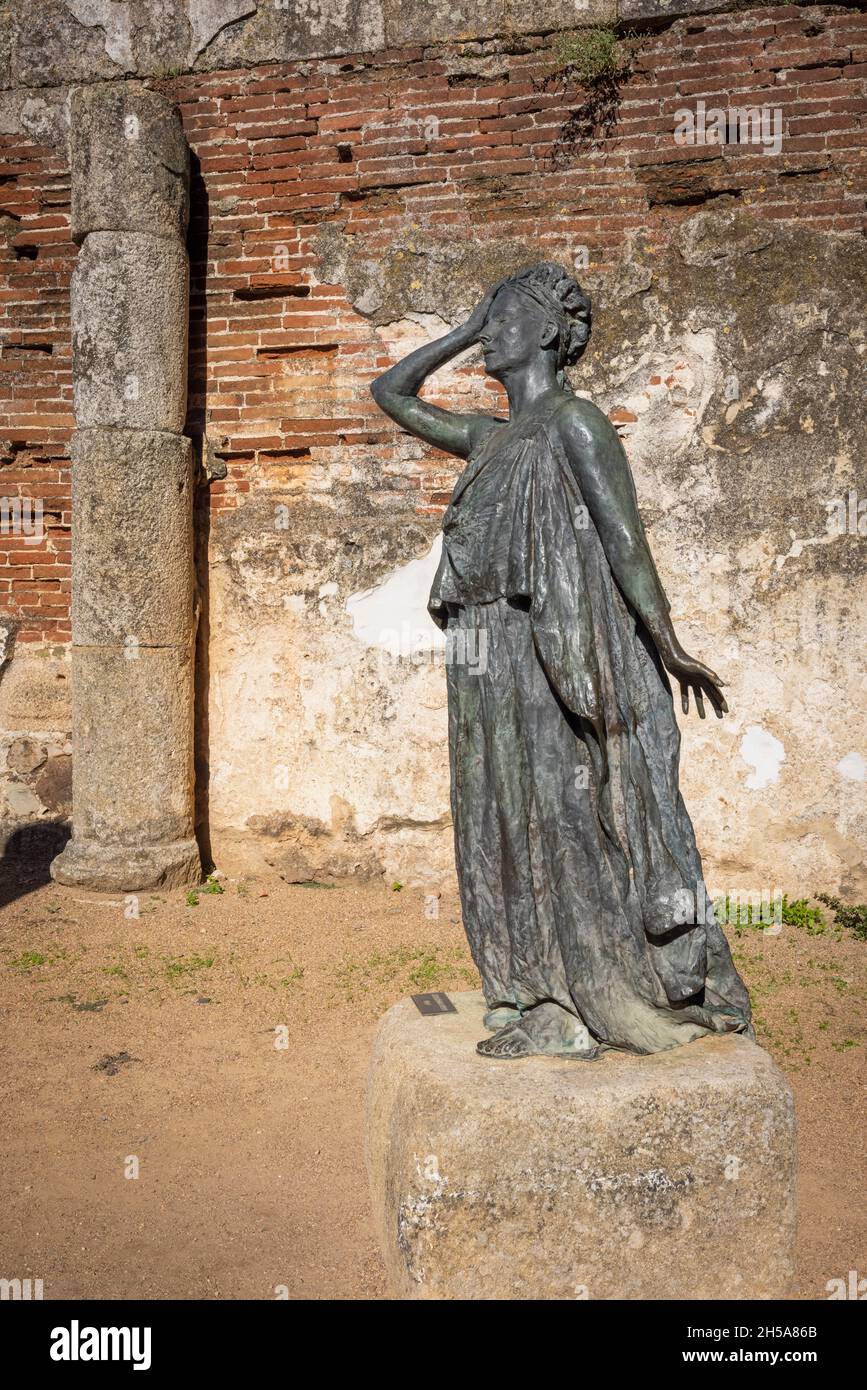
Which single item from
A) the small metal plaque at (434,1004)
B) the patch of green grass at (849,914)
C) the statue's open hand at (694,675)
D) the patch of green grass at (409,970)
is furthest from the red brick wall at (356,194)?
the statue's open hand at (694,675)

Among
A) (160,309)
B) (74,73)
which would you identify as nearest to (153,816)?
(160,309)

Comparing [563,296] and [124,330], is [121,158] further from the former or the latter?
[563,296]

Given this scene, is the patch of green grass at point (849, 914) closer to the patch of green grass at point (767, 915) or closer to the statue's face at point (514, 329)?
the patch of green grass at point (767, 915)

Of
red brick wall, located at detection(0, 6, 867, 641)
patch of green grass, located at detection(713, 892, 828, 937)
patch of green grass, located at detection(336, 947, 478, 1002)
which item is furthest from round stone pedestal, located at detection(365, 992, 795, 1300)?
red brick wall, located at detection(0, 6, 867, 641)

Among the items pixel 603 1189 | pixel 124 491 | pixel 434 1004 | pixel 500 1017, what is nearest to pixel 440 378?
pixel 124 491

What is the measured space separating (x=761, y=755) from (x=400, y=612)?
2173mm

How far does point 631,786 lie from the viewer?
2918 millimetres

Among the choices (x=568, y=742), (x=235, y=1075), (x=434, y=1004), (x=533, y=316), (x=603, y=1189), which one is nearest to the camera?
(x=603, y=1189)

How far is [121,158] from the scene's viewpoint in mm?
6219

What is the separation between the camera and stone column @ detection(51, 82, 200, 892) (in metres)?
6.22

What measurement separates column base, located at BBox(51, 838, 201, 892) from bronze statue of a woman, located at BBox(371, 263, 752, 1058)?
351 centimetres

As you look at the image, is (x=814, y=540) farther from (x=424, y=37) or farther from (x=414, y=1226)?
(x=414, y=1226)

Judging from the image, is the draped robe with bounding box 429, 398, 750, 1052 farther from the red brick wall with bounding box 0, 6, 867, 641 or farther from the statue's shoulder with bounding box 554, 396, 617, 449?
the red brick wall with bounding box 0, 6, 867, 641

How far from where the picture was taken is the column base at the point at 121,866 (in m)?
6.13
